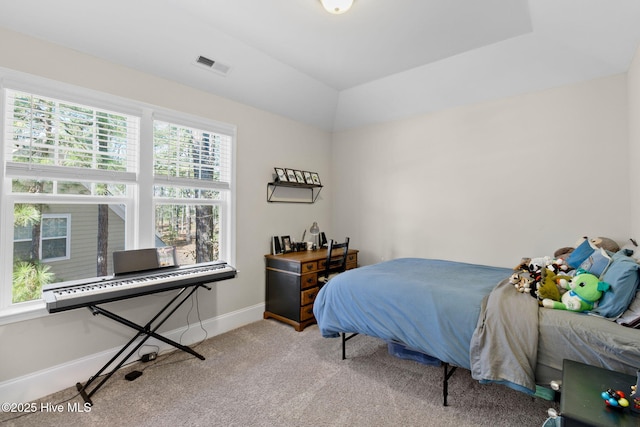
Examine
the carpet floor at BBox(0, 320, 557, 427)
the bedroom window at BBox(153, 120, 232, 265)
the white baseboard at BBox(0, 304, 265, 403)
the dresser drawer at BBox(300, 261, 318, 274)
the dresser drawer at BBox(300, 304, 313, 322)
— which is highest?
the bedroom window at BBox(153, 120, 232, 265)

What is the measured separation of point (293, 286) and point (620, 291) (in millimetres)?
2603

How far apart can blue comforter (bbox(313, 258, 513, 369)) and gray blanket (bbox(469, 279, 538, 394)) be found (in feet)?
0.26

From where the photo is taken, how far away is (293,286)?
10.8ft

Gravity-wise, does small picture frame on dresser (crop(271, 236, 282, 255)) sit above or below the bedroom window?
below

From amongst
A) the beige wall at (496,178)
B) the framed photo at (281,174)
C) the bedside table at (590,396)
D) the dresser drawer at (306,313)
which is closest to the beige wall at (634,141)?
the beige wall at (496,178)

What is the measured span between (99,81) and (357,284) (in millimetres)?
2658

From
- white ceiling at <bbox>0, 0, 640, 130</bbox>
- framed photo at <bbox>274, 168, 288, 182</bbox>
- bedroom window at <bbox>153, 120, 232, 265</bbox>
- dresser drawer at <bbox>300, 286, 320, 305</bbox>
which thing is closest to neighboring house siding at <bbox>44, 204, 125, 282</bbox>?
bedroom window at <bbox>153, 120, 232, 265</bbox>

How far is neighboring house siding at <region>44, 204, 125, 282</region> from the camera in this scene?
2277 mm

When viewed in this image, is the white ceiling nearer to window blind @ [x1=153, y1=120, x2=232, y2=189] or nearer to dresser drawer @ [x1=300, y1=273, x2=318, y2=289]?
window blind @ [x1=153, y1=120, x2=232, y2=189]

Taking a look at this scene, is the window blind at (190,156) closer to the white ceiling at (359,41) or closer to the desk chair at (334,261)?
the white ceiling at (359,41)

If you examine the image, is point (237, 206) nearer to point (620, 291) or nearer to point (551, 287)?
point (551, 287)

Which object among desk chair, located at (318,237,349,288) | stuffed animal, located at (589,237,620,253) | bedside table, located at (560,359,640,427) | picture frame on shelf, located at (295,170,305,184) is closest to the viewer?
bedside table, located at (560,359,640,427)

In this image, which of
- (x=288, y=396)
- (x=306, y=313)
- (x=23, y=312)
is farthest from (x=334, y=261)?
(x=23, y=312)

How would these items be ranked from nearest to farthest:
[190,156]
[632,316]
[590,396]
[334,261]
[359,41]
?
[590,396] → [632,316] → [359,41] → [190,156] → [334,261]
